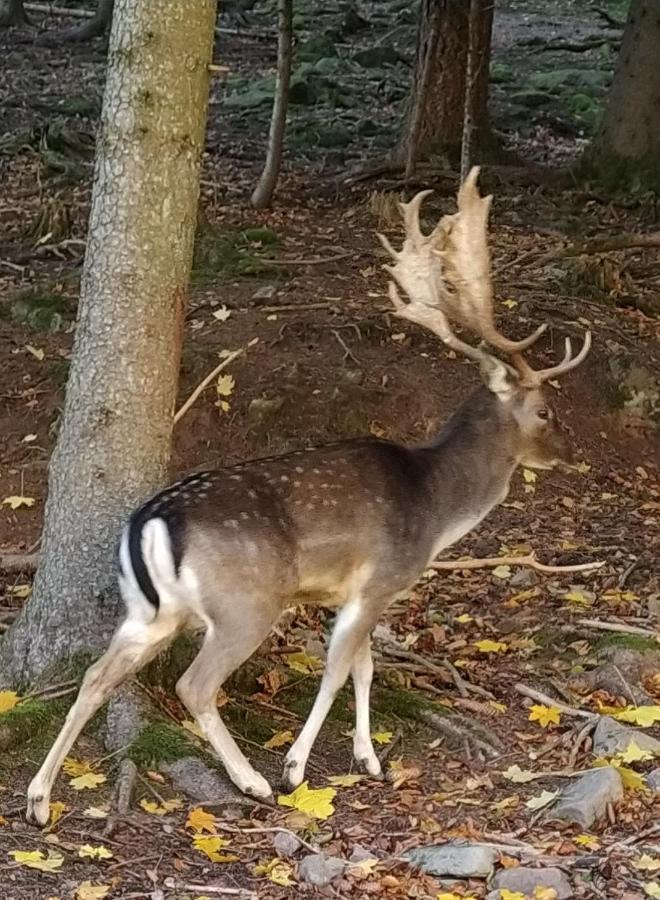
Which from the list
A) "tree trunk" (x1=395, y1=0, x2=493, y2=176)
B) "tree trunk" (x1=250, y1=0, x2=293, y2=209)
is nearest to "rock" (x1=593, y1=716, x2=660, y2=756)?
"tree trunk" (x1=250, y1=0, x2=293, y2=209)

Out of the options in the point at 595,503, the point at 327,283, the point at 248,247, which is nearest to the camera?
the point at 595,503

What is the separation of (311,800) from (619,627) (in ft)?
7.45

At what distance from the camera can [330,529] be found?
5551 mm

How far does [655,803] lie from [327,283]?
22.3ft

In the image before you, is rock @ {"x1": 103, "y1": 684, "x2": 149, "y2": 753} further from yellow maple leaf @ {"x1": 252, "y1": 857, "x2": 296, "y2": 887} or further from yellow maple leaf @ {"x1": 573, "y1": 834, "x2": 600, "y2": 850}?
yellow maple leaf @ {"x1": 573, "y1": 834, "x2": 600, "y2": 850}

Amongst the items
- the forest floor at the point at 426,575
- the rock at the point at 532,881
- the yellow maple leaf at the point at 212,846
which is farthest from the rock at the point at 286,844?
the rock at the point at 532,881

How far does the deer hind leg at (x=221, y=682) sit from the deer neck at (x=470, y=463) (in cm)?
120

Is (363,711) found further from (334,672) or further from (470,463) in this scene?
(470,463)

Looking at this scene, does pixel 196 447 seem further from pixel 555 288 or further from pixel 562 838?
pixel 562 838

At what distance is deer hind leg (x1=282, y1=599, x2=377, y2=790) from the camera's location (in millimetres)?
5426

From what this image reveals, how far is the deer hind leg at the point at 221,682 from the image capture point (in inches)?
204

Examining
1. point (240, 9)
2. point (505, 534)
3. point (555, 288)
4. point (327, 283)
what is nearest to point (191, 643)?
point (505, 534)

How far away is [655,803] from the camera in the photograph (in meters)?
5.11

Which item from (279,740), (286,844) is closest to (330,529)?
(279,740)
